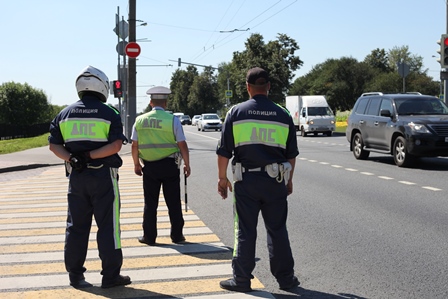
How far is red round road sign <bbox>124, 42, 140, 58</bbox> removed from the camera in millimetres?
28375

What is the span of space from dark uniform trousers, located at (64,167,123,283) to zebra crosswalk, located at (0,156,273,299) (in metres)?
0.24

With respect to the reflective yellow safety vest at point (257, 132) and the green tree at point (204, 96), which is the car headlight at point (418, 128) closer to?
the reflective yellow safety vest at point (257, 132)

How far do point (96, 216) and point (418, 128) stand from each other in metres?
12.2

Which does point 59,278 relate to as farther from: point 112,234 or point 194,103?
point 194,103

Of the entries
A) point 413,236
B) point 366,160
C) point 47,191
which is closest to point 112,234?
point 413,236

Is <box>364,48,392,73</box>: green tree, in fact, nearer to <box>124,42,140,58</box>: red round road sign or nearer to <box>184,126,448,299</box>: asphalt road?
<box>124,42,140,58</box>: red round road sign

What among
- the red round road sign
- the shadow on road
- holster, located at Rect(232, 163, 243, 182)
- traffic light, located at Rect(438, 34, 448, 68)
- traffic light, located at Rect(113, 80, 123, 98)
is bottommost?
the shadow on road

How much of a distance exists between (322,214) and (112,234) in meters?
4.50

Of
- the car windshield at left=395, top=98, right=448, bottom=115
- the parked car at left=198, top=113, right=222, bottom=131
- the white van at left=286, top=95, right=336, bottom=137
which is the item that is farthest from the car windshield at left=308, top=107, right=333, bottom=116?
the car windshield at left=395, top=98, right=448, bottom=115

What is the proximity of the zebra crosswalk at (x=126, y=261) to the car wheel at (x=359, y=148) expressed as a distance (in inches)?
409

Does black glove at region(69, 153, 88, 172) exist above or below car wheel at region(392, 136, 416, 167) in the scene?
above

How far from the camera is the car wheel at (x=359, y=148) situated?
1940cm

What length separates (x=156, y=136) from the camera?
286 inches

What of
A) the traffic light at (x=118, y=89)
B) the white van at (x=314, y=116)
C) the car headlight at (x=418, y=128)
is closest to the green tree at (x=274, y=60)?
the white van at (x=314, y=116)
